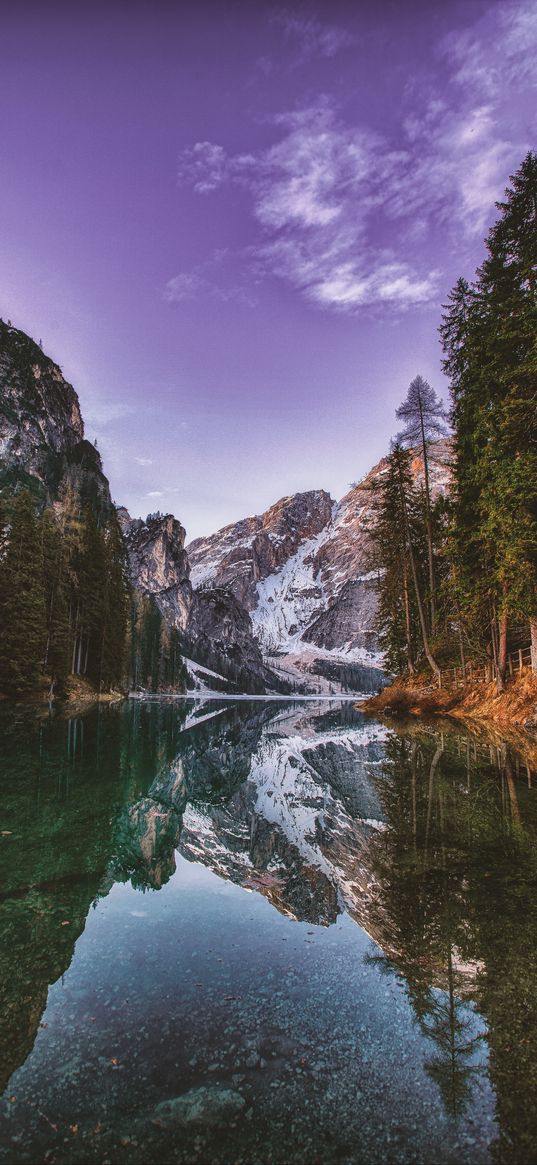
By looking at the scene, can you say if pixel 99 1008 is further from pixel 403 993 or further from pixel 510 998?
pixel 510 998

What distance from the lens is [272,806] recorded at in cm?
1035

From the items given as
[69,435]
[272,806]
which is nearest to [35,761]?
[272,806]

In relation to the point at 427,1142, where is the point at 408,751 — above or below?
below

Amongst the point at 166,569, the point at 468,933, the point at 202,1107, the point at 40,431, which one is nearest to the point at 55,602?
the point at 468,933

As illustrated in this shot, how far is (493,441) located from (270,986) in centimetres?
1913

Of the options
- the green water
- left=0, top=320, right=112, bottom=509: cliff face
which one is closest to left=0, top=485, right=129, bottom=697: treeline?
the green water

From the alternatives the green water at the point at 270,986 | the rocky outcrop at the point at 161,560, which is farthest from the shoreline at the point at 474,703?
the rocky outcrop at the point at 161,560

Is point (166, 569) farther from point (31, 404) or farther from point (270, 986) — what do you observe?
point (270, 986)

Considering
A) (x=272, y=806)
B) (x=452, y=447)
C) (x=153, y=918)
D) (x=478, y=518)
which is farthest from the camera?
(x=452, y=447)

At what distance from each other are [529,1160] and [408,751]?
47.4ft

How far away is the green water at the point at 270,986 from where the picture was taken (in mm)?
2414

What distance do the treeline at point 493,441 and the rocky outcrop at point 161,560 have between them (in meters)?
148

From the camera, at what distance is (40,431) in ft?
408

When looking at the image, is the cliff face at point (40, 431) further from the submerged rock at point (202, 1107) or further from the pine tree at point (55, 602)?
the submerged rock at point (202, 1107)
